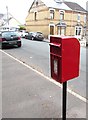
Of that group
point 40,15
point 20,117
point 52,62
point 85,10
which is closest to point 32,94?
point 20,117

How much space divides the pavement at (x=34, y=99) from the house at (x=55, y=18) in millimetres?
29858

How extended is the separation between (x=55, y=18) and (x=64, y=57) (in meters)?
35.6

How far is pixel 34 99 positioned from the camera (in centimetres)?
480

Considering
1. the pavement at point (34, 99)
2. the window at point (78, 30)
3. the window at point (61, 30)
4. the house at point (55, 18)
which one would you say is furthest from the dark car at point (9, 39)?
the window at point (78, 30)

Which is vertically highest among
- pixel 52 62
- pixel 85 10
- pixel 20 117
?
pixel 85 10

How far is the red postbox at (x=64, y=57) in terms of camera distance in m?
2.88

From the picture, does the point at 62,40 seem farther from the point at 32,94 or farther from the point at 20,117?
the point at 32,94

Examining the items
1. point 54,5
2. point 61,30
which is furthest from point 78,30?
point 54,5

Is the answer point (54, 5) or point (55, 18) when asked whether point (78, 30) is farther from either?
point (54, 5)

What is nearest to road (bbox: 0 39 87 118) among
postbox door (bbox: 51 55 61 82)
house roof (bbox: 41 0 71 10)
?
postbox door (bbox: 51 55 61 82)

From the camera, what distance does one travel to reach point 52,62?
10.5 ft

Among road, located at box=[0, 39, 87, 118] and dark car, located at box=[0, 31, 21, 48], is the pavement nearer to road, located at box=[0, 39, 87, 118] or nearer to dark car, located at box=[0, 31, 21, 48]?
road, located at box=[0, 39, 87, 118]

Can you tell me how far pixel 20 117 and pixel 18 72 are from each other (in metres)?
3.73

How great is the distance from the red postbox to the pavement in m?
1.27
